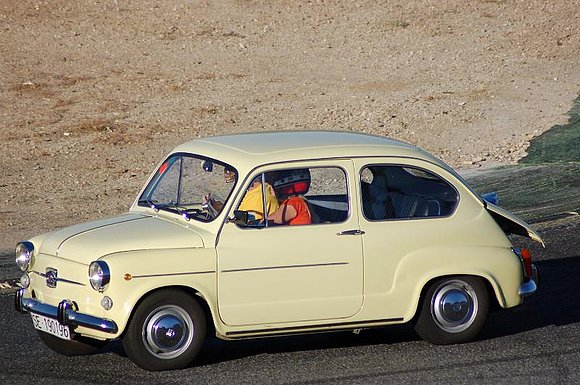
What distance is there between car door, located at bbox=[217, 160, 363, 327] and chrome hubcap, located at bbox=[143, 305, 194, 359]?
27 cm

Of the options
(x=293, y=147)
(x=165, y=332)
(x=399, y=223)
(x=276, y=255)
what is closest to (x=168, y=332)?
(x=165, y=332)

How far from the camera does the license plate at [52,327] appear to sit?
845 centimetres

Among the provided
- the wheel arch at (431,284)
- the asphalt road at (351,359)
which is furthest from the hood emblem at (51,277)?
the wheel arch at (431,284)

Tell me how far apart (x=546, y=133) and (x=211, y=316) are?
15.3 meters

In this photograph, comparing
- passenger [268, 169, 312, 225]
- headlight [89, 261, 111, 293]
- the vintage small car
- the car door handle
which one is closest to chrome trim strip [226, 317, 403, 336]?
the vintage small car

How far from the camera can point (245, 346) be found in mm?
9461

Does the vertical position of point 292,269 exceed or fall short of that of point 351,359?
it exceeds it

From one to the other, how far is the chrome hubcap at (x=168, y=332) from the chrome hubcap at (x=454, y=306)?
6.08 ft

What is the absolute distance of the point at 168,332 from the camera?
27.8 feet

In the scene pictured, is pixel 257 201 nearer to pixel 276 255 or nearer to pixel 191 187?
pixel 276 255

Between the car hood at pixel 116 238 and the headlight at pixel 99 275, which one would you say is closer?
the headlight at pixel 99 275

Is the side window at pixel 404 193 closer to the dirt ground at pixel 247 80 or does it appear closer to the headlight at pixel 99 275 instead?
the headlight at pixel 99 275

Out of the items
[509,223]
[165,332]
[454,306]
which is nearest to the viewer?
[165,332]

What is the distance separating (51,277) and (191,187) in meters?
1.32
